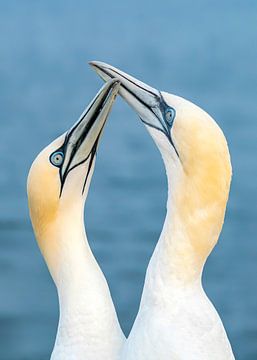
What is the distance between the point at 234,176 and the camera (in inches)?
433

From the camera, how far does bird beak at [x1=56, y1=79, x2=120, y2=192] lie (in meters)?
5.70

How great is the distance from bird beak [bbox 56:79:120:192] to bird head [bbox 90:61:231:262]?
0.70 feet

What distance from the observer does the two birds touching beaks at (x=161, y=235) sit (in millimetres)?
5363

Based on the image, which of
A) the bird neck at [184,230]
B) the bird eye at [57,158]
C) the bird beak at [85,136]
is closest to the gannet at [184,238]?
the bird neck at [184,230]

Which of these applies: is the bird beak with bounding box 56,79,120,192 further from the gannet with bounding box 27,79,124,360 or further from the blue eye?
the blue eye

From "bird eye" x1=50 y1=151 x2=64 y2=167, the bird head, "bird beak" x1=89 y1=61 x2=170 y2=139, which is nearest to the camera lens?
the bird head

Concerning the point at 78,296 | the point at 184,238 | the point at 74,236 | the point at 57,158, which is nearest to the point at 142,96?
the point at 57,158

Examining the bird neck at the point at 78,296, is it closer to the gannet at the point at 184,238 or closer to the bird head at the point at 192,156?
the gannet at the point at 184,238

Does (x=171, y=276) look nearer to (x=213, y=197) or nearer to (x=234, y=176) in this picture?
(x=213, y=197)

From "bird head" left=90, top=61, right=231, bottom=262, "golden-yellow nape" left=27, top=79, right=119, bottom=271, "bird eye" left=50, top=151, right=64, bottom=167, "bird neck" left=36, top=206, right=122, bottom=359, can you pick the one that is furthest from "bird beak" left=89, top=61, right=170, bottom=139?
"bird neck" left=36, top=206, right=122, bottom=359

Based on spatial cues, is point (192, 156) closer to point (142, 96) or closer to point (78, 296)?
point (142, 96)

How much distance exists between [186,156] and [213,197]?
7.4 inches

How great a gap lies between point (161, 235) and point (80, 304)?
0.52 meters

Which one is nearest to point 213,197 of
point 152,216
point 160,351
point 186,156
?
point 186,156
